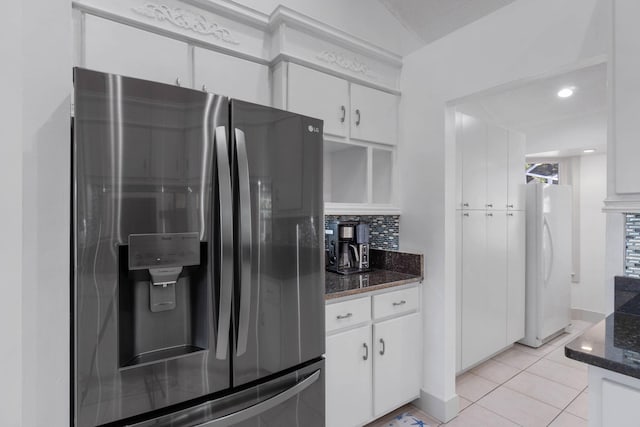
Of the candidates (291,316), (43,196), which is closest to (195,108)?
(43,196)

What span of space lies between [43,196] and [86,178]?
132 millimetres

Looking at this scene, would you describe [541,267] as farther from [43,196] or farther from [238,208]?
[43,196]

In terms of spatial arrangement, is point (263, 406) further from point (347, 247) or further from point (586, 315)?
point (586, 315)

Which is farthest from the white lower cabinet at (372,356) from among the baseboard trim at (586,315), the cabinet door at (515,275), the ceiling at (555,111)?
the baseboard trim at (586,315)

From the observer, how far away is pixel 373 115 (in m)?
2.26

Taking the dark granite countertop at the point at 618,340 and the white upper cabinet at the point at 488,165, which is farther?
the white upper cabinet at the point at 488,165

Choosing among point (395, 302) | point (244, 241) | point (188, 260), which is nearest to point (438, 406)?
point (395, 302)

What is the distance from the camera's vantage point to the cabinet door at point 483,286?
2.55 m

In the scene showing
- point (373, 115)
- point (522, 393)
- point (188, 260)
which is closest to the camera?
point (188, 260)

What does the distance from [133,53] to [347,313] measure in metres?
1.68

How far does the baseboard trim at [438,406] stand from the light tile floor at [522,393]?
4cm

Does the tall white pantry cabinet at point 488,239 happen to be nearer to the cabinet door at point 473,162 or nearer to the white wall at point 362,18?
the cabinet door at point 473,162

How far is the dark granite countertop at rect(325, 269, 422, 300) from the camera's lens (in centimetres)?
174

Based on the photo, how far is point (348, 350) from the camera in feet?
5.76
